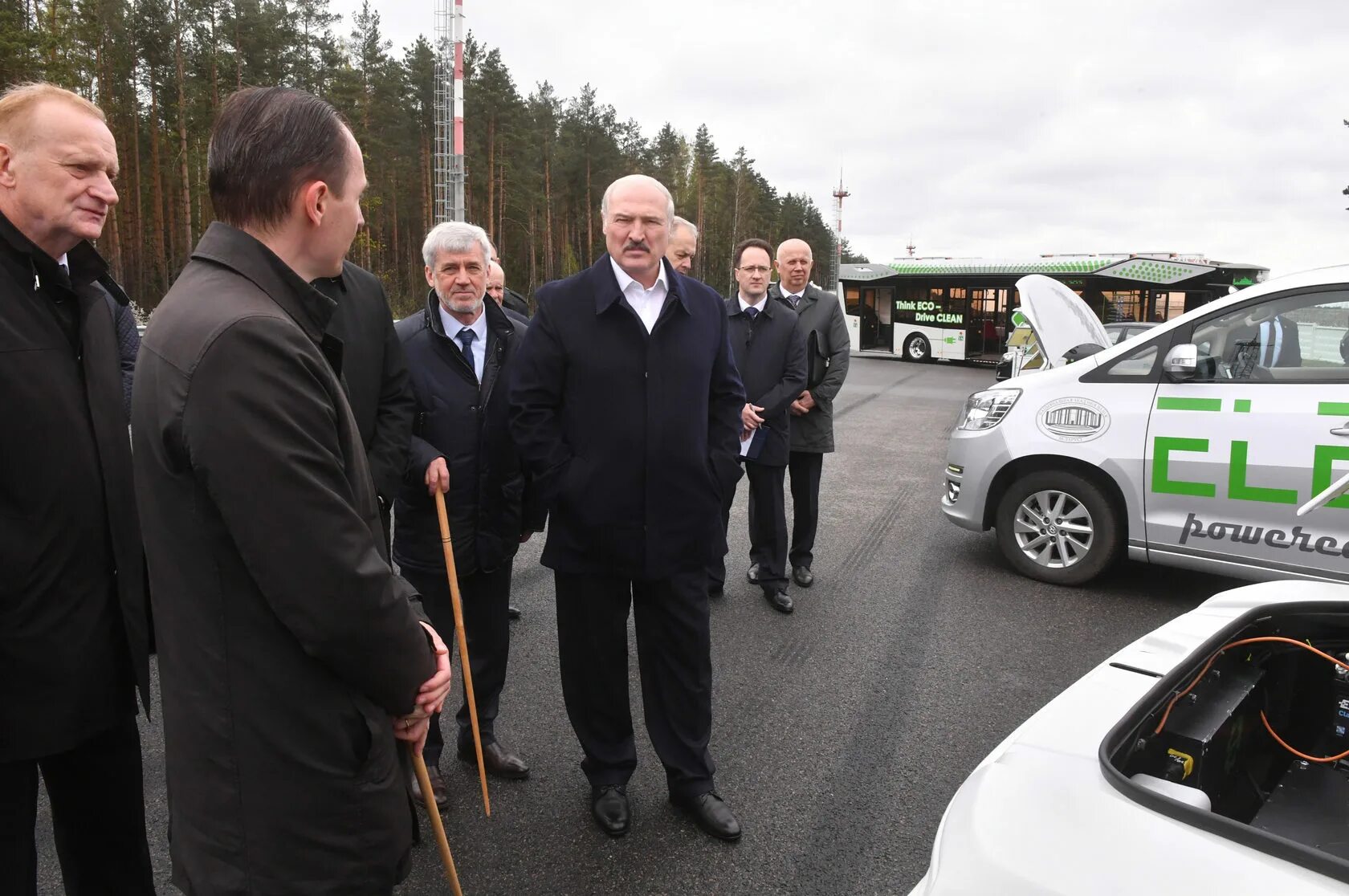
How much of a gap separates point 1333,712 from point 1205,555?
10.8 feet

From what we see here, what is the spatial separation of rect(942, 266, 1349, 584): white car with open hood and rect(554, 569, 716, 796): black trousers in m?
3.34

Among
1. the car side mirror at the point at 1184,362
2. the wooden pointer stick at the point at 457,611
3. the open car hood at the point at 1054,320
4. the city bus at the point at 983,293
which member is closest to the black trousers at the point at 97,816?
the wooden pointer stick at the point at 457,611

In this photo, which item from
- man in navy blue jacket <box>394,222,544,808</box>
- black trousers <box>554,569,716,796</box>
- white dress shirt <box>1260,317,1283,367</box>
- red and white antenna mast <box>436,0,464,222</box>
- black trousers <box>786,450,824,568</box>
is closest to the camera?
black trousers <box>554,569,716,796</box>

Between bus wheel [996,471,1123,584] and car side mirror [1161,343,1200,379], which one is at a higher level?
car side mirror [1161,343,1200,379]

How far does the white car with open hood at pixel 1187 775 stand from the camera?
1.35 metres

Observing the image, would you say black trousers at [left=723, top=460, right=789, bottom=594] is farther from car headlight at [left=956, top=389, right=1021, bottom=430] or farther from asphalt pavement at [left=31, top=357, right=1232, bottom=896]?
car headlight at [left=956, top=389, right=1021, bottom=430]

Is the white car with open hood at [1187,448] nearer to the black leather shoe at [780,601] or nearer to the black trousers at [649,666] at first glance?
the black leather shoe at [780,601]

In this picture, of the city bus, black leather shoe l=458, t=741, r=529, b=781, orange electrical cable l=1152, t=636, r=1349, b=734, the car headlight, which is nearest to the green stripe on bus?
the car headlight

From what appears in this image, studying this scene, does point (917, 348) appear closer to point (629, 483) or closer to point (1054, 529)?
point (1054, 529)

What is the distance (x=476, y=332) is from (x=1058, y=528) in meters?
3.95

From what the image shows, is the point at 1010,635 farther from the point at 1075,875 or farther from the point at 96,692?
the point at 96,692

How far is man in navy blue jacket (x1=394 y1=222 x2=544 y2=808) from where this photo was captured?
10.4ft

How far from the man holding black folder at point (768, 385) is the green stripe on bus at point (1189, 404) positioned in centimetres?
206

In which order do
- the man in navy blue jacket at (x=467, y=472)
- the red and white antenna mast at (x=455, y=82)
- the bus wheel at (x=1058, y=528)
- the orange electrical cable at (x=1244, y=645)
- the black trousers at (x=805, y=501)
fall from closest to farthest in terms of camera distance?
1. the orange electrical cable at (x=1244, y=645)
2. the man in navy blue jacket at (x=467, y=472)
3. the bus wheel at (x=1058, y=528)
4. the black trousers at (x=805, y=501)
5. the red and white antenna mast at (x=455, y=82)
